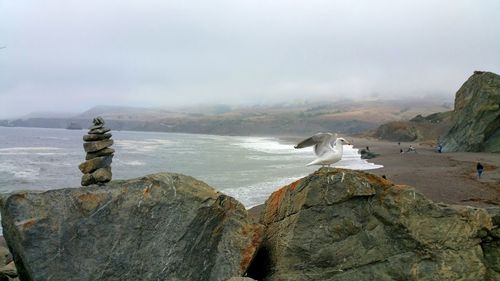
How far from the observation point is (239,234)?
9.62m

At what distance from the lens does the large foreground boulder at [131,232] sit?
27.9 feet

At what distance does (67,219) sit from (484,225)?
9.25 metres

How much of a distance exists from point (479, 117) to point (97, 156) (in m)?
57.0

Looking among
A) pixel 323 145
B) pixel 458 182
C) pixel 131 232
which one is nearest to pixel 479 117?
pixel 458 182

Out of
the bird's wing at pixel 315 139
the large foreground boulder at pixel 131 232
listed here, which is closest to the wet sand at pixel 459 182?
the bird's wing at pixel 315 139

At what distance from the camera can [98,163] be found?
1048 cm

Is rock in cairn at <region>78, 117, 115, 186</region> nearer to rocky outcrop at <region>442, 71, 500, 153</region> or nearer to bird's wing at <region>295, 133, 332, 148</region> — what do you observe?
bird's wing at <region>295, 133, 332, 148</region>

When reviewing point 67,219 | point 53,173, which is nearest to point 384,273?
point 67,219

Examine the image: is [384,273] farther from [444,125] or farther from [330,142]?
[444,125]

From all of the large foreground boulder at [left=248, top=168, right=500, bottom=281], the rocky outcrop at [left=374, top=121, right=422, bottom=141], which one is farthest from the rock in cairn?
the rocky outcrop at [left=374, top=121, right=422, bottom=141]

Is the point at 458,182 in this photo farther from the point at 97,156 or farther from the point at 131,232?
→ the point at 131,232

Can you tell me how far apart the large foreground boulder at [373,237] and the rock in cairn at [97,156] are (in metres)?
4.23

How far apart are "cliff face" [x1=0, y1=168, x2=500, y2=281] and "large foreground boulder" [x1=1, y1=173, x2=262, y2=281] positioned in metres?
0.02

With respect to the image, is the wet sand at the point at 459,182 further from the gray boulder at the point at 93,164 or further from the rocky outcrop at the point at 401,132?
the rocky outcrop at the point at 401,132
